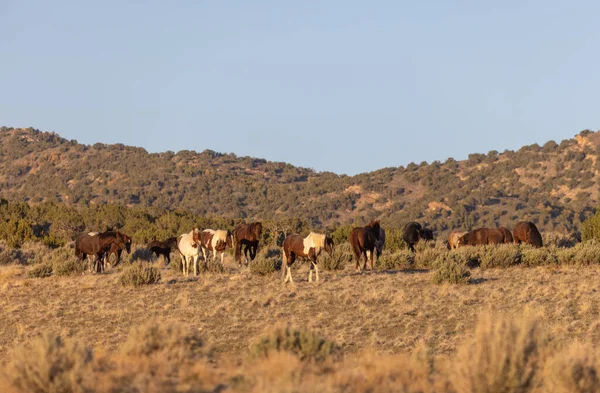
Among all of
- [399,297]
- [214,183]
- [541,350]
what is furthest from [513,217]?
[541,350]

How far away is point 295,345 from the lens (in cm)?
952

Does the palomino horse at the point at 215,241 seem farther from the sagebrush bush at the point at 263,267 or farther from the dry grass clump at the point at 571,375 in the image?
the dry grass clump at the point at 571,375

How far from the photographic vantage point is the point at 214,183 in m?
95.1

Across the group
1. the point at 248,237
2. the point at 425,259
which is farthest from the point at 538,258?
the point at 248,237

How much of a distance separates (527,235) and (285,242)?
39.9ft

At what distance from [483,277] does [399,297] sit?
5492mm

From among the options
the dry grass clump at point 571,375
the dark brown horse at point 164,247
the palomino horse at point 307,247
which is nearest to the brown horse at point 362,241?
A: the palomino horse at point 307,247

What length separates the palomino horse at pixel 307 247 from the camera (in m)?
20.6

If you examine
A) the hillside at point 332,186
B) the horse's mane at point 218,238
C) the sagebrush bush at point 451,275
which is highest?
the hillside at point 332,186

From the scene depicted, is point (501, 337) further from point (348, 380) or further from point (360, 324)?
point (360, 324)

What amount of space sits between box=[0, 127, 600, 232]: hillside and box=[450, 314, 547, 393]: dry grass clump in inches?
2538

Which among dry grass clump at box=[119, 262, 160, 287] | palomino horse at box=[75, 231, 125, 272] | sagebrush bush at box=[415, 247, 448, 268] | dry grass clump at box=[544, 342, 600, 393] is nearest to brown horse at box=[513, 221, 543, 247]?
sagebrush bush at box=[415, 247, 448, 268]

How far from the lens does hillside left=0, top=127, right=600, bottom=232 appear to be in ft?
263

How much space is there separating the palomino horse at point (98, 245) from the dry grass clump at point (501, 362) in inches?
770
